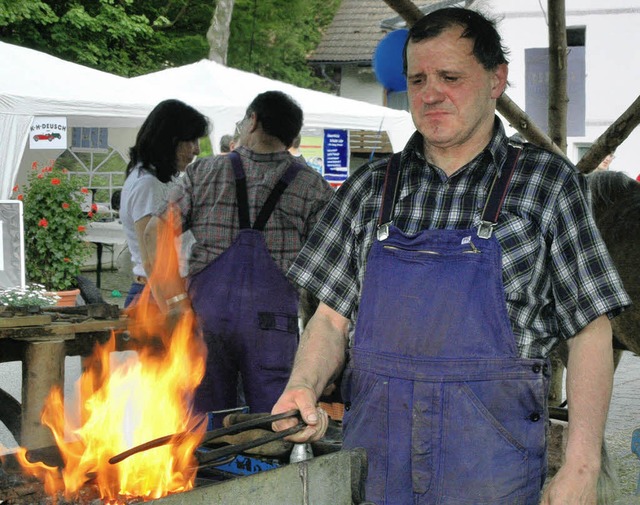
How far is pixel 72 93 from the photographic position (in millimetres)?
11109

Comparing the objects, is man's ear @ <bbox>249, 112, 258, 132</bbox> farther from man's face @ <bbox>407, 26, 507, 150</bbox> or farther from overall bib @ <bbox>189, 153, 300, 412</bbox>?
man's face @ <bbox>407, 26, 507, 150</bbox>

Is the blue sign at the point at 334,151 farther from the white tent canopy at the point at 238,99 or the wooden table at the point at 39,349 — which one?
the wooden table at the point at 39,349

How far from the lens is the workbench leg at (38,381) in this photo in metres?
4.42

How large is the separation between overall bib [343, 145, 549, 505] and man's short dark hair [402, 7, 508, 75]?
39 centimetres

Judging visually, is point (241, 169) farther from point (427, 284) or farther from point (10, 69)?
point (10, 69)

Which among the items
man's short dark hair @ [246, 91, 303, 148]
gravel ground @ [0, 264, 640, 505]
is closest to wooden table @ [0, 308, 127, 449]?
man's short dark hair @ [246, 91, 303, 148]

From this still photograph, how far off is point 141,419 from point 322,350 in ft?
2.38

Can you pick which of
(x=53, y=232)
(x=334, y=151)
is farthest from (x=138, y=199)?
(x=334, y=151)

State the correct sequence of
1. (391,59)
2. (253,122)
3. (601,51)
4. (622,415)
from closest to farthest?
(253,122) < (391,59) < (622,415) < (601,51)

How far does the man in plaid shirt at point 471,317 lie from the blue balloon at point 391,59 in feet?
14.2

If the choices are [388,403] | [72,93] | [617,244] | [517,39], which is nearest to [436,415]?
[388,403]

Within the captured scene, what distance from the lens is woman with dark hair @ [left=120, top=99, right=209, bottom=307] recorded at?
5.26 meters

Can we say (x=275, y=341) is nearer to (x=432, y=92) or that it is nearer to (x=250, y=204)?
(x=250, y=204)

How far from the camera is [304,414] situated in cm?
221
